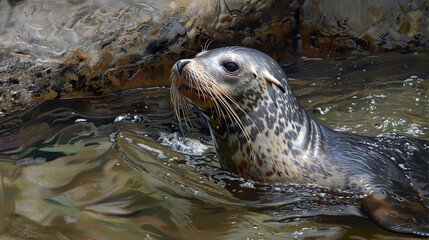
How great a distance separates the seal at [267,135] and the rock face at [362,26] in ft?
9.52

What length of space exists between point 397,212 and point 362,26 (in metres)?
3.81

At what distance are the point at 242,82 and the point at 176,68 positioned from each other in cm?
→ 47

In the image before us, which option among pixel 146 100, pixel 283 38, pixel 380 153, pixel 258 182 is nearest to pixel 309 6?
pixel 283 38

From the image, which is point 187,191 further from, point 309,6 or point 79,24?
point 309,6

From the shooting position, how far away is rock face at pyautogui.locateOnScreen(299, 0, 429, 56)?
266 inches

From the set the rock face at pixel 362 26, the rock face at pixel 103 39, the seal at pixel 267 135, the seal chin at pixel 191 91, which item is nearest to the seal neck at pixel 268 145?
the seal at pixel 267 135

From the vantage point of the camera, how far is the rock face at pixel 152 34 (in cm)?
553

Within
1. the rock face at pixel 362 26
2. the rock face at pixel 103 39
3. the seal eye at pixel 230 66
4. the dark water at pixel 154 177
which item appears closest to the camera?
the dark water at pixel 154 177

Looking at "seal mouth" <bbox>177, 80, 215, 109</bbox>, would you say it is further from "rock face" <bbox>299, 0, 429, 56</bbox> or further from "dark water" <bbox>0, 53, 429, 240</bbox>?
"rock face" <bbox>299, 0, 429, 56</bbox>

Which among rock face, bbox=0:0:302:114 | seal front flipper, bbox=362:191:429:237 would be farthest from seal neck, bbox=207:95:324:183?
rock face, bbox=0:0:302:114

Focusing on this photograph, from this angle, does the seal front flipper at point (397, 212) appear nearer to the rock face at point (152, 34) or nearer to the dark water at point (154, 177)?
the dark water at point (154, 177)

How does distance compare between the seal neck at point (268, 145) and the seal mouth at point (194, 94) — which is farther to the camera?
the seal neck at point (268, 145)

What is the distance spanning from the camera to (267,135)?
3.96 meters

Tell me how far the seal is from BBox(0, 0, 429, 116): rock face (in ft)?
6.56
